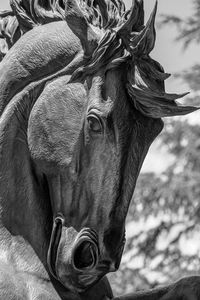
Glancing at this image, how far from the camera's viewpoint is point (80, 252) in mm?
2877

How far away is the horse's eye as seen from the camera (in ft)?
9.37

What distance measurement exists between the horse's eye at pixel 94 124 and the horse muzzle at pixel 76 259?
25 cm

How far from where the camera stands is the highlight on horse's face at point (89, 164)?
9.37 ft

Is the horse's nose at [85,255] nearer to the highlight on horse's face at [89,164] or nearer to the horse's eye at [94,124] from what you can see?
the highlight on horse's face at [89,164]

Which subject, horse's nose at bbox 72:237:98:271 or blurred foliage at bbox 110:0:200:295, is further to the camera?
blurred foliage at bbox 110:0:200:295

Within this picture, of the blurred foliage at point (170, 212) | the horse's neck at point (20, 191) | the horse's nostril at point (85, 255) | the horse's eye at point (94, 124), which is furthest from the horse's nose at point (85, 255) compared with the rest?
the blurred foliage at point (170, 212)

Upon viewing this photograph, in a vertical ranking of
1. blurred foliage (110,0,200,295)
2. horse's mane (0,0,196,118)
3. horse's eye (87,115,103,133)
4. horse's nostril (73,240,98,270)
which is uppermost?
horse's mane (0,0,196,118)

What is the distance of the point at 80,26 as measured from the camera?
2930mm

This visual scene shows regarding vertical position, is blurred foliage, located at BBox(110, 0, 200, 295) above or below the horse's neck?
below

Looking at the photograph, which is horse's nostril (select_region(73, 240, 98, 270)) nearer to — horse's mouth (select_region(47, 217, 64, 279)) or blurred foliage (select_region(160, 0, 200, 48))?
horse's mouth (select_region(47, 217, 64, 279))

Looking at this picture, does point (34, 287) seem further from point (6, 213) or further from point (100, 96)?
point (100, 96)

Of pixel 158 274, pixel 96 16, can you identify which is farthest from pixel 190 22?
pixel 96 16

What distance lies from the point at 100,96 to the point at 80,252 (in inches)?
16.0

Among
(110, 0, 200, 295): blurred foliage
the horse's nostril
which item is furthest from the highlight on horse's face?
(110, 0, 200, 295): blurred foliage
